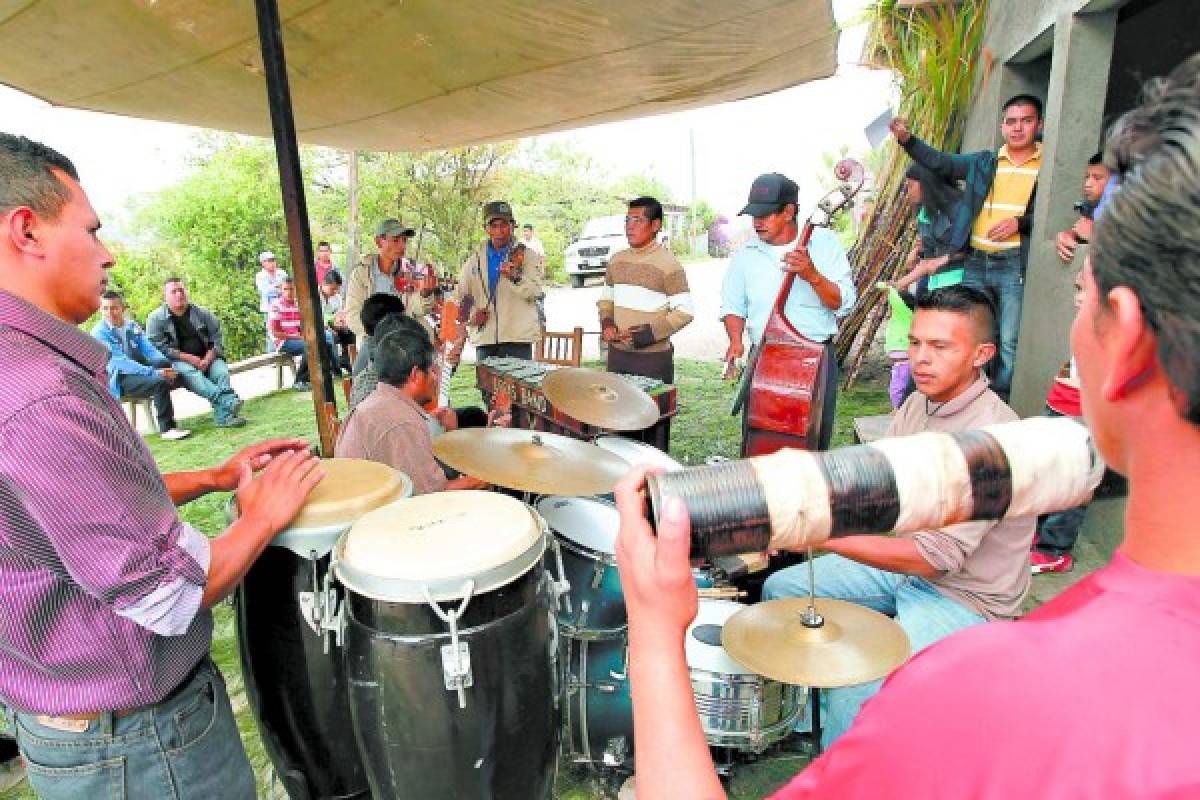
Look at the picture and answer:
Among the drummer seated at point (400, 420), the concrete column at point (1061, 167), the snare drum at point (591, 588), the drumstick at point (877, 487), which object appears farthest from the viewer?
the concrete column at point (1061, 167)

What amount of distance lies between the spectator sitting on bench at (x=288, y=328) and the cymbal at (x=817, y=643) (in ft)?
29.4

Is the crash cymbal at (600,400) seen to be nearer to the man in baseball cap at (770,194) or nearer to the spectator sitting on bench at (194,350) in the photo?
the man in baseball cap at (770,194)

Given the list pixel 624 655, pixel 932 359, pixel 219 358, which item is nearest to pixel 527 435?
pixel 624 655

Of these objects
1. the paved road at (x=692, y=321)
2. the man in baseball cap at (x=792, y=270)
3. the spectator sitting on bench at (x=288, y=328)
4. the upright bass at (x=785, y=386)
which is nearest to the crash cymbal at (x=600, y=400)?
the upright bass at (x=785, y=386)

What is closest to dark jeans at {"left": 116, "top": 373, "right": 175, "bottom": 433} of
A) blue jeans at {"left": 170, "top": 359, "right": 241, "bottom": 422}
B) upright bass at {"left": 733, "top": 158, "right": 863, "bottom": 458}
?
blue jeans at {"left": 170, "top": 359, "right": 241, "bottom": 422}

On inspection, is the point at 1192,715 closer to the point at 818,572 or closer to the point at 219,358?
the point at 818,572

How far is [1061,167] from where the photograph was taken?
14.5 feet

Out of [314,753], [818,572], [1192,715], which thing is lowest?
[314,753]

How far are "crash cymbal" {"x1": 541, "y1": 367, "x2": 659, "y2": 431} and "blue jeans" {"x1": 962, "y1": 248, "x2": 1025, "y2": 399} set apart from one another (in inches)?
113

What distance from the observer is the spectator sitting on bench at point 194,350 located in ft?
26.6

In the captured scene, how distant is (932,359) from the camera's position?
2.50 m

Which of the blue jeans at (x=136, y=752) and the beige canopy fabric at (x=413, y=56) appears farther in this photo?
the beige canopy fabric at (x=413, y=56)

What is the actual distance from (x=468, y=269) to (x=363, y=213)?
1182 centimetres

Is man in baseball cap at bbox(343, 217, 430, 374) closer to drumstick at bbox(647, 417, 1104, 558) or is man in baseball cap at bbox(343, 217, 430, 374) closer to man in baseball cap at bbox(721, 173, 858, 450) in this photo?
man in baseball cap at bbox(721, 173, 858, 450)
